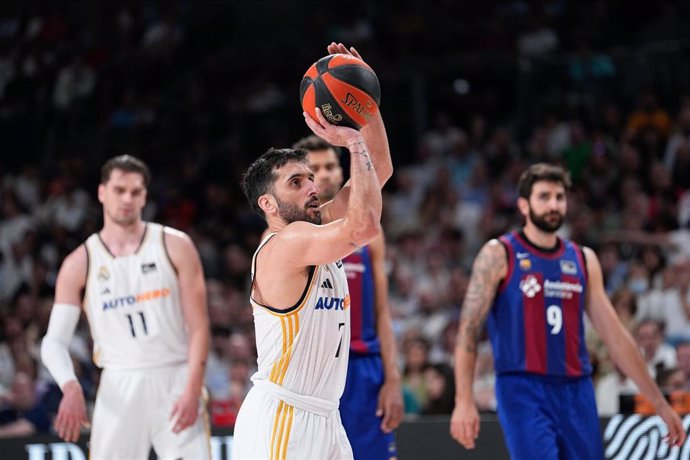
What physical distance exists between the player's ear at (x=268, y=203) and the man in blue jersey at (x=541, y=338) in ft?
6.15

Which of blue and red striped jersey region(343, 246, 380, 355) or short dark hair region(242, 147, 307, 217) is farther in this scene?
blue and red striped jersey region(343, 246, 380, 355)

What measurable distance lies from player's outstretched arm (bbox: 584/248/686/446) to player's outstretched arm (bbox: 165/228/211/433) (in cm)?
241

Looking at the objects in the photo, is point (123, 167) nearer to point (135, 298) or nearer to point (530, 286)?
point (135, 298)

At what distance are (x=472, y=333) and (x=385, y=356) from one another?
564 millimetres

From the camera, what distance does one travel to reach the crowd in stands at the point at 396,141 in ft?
35.4

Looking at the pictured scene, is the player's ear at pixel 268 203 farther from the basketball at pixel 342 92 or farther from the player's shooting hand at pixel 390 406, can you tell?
the player's shooting hand at pixel 390 406

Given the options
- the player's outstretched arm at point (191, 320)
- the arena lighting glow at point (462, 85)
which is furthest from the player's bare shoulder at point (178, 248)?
the arena lighting glow at point (462, 85)

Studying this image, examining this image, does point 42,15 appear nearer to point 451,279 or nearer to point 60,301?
point 451,279

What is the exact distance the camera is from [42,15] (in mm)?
16969

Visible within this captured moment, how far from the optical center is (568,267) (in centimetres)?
671

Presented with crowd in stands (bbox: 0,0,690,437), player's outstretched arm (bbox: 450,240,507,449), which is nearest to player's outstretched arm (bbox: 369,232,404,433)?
player's outstretched arm (bbox: 450,240,507,449)

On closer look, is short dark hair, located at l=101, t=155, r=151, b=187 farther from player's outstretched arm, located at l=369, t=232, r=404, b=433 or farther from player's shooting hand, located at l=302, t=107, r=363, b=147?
player's shooting hand, located at l=302, t=107, r=363, b=147

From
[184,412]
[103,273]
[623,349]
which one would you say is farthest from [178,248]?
[623,349]

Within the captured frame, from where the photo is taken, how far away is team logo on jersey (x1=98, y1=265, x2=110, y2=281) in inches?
274
